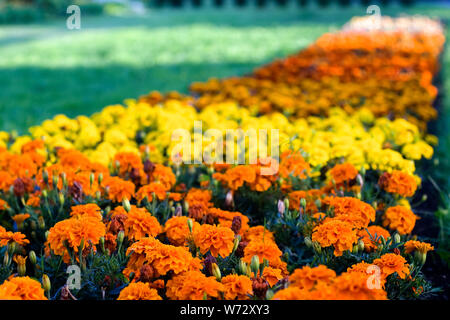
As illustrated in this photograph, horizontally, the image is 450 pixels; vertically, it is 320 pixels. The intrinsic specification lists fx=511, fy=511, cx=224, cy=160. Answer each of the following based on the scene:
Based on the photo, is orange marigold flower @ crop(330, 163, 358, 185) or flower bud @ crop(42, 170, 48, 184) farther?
orange marigold flower @ crop(330, 163, 358, 185)

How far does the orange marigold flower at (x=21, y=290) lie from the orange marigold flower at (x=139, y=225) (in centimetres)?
52

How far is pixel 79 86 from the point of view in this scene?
7164mm

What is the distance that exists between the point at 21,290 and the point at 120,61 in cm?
808

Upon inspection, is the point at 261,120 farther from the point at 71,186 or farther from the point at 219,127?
the point at 71,186

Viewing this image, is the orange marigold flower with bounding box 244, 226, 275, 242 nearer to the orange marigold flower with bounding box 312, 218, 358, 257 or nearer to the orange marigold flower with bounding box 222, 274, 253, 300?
the orange marigold flower with bounding box 312, 218, 358, 257

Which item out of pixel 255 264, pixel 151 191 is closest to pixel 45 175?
pixel 151 191

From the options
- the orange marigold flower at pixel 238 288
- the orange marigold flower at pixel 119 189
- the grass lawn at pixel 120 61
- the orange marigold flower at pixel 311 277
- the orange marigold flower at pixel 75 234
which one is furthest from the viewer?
the grass lawn at pixel 120 61

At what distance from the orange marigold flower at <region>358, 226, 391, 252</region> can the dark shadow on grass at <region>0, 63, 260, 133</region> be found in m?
3.73

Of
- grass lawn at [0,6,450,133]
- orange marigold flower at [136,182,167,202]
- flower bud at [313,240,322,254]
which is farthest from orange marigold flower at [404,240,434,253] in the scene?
grass lawn at [0,6,450,133]

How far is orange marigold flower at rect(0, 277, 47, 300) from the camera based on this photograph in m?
1.56

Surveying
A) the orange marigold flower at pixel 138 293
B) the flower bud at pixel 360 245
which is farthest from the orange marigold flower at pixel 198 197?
the orange marigold flower at pixel 138 293

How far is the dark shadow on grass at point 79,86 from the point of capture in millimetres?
5812

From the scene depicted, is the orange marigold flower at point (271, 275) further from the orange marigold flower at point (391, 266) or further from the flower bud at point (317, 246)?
the orange marigold flower at point (391, 266)
